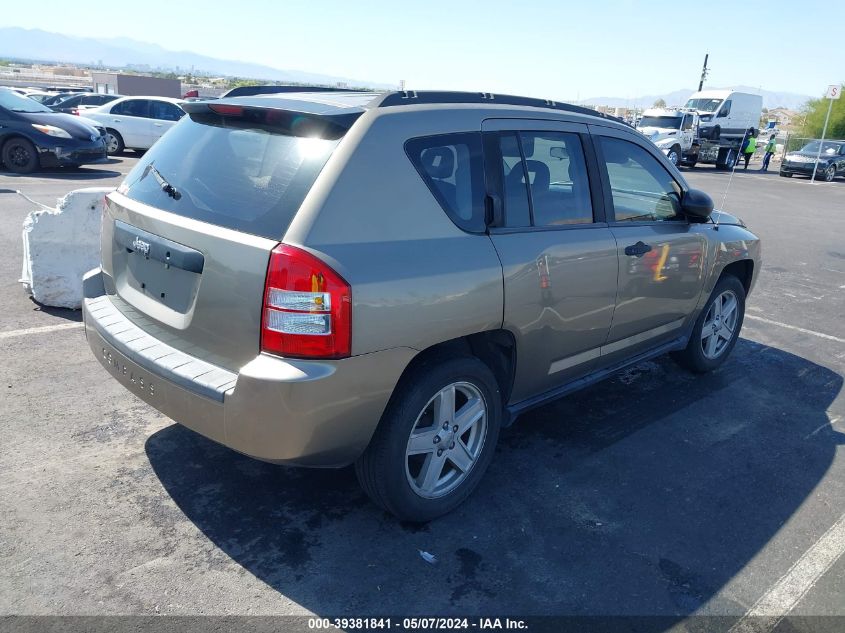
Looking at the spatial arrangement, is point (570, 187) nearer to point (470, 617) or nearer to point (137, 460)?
point (470, 617)

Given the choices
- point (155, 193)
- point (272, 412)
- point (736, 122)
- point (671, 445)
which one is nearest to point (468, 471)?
point (272, 412)

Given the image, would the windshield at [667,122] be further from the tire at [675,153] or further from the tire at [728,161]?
the tire at [728,161]

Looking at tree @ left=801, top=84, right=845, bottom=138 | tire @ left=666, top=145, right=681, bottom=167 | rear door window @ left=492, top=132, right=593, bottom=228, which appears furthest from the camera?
tree @ left=801, top=84, right=845, bottom=138

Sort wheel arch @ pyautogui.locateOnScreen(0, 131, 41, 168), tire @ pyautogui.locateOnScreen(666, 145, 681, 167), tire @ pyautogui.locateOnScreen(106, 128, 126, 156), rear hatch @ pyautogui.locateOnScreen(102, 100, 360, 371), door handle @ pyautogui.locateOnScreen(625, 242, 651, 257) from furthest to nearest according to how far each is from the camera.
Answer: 1. tire @ pyautogui.locateOnScreen(666, 145, 681, 167)
2. tire @ pyautogui.locateOnScreen(106, 128, 126, 156)
3. wheel arch @ pyautogui.locateOnScreen(0, 131, 41, 168)
4. door handle @ pyautogui.locateOnScreen(625, 242, 651, 257)
5. rear hatch @ pyautogui.locateOnScreen(102, 100, 360, 371)

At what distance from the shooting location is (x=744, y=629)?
2.77 metres

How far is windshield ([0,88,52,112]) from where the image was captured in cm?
1344

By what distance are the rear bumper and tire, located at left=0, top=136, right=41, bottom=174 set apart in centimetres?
1243

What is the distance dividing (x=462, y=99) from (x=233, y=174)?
1.20 metres

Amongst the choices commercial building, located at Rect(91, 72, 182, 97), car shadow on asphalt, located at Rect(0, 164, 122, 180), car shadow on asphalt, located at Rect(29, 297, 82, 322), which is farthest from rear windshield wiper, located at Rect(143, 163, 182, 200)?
commercial building, located at Rect(91, 72, 182, 97)

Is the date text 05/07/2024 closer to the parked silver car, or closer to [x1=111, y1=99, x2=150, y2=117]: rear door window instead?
the parked silver car

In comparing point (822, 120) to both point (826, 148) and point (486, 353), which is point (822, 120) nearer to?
point (826, 148)

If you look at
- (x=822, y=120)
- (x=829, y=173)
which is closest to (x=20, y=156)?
(x=829, y=173)

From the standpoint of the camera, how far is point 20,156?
44.2ft

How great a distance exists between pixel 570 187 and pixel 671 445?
1692 millimetres
